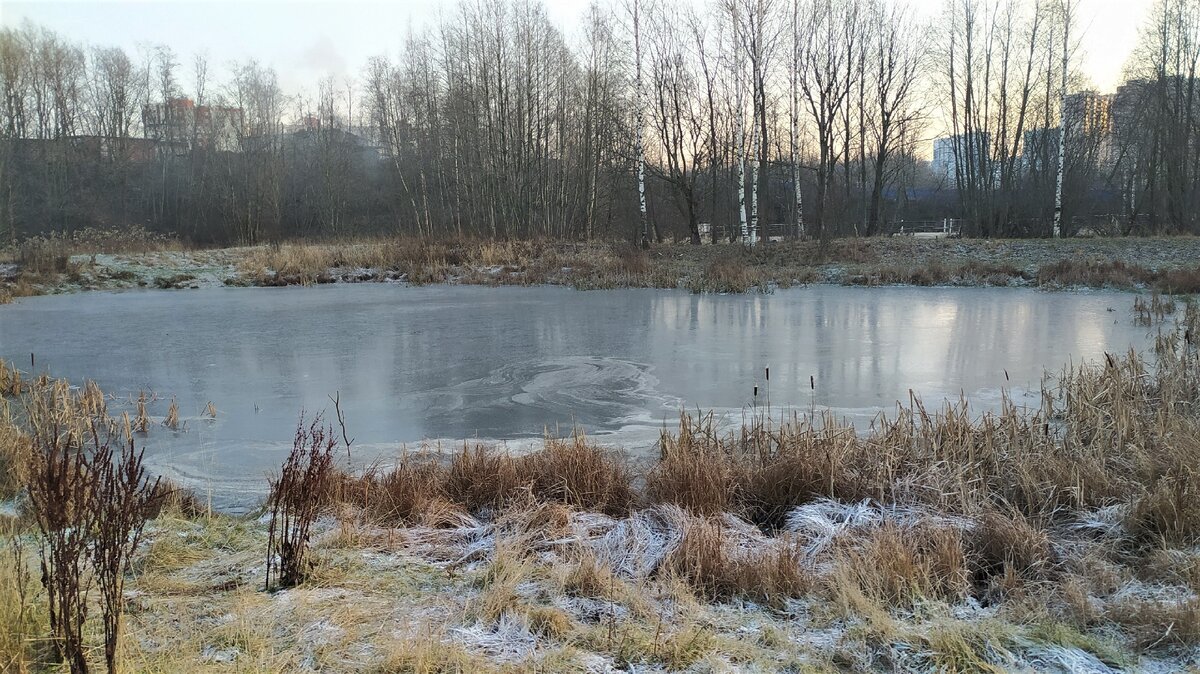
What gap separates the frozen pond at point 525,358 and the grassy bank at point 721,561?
97cm

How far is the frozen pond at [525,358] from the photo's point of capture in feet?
18.4

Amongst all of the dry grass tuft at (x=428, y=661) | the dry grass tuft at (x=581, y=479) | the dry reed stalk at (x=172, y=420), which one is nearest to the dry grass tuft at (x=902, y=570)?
the dry grass tuft at (x=581, y=479)

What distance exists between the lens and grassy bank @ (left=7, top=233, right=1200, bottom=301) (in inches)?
632

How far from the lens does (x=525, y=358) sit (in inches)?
327

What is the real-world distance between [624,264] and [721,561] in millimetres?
15290

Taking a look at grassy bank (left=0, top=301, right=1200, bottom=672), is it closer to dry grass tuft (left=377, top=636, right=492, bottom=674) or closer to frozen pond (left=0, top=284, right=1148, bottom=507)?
dry grass tuft (left=377, top=636, right=492, bottom=674)

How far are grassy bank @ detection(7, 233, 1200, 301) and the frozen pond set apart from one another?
226 centimetres

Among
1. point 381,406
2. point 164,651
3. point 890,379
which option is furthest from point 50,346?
point 890,379

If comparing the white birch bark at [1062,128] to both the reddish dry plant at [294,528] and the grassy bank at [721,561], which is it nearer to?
the grassy bank at [721,561]

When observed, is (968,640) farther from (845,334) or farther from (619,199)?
(619,199)

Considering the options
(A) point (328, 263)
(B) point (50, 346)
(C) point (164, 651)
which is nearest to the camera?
(C) point (164, 651)

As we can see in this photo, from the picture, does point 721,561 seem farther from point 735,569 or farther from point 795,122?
point 795,122

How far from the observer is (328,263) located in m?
20.7

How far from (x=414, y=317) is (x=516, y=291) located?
503 cm
